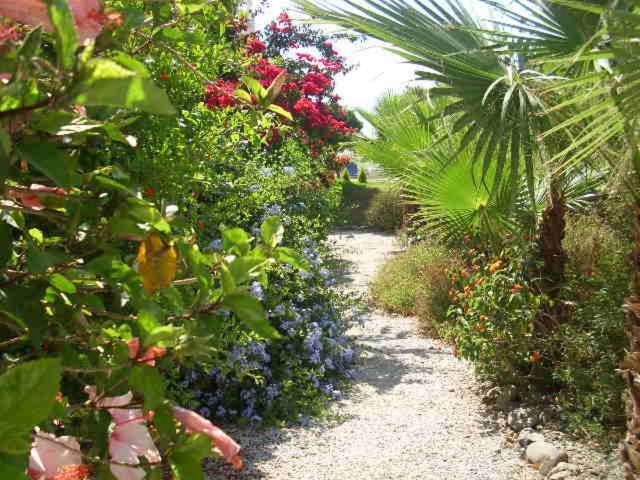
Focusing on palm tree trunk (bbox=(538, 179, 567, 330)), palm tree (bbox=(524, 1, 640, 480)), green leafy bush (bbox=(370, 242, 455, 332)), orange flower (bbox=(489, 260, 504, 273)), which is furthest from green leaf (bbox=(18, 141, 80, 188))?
green leafy bush (bbox=(370, 242, 455, 332))

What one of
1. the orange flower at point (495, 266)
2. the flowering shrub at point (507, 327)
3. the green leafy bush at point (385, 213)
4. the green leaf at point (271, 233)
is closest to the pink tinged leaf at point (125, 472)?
the green leaf at point (271, 233)

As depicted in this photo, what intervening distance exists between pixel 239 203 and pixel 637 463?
269 cm

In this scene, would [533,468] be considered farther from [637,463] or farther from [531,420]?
[637,463]

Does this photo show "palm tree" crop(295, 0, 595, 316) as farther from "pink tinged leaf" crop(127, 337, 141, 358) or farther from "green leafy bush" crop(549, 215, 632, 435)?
"pink tinged leaf" crop(127, 337, 141, 358)

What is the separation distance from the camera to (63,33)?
45 cm

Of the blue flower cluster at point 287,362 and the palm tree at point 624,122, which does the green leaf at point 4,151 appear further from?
the blue flower cluster at point 287,362

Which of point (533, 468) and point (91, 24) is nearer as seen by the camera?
point (91, 24)

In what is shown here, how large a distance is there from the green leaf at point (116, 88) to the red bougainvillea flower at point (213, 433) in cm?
43

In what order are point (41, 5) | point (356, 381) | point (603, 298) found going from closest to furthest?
1. point (41, 5)
2. point (603, 298)
3. point (356, 381)

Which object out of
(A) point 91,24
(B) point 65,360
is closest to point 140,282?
(B) point 65,360

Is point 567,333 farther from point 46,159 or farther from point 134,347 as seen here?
point 46,159

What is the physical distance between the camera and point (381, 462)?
12.1 feet

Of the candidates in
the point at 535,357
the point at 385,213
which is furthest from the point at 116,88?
the point at 385,213

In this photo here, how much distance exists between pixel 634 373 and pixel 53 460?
8.79 ft
